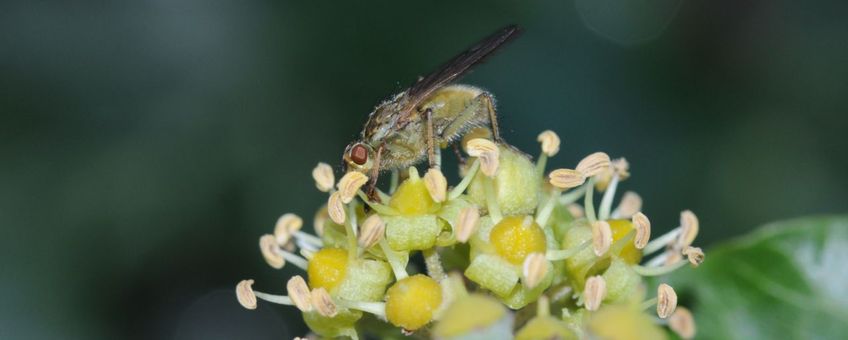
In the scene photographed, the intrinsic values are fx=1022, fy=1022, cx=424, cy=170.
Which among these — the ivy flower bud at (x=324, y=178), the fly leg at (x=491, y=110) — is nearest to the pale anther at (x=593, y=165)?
the fly leg at (x=491, y=110)

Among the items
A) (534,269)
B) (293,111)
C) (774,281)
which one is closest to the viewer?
(534,269)

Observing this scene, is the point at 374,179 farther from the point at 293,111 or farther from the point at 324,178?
the point at 293,111

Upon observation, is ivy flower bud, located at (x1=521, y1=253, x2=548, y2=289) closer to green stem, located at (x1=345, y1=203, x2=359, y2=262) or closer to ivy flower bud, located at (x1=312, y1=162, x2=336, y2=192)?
green stem, located at (x1=345, y1=203, x2=359, y2=262)

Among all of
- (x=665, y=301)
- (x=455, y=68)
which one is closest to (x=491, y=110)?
(x=455, y=68)

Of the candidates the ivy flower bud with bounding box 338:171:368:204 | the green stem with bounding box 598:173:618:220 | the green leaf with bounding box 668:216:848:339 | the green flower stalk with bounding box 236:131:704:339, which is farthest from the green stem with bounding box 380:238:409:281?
the green leaf with bounding box 668:216:848:339

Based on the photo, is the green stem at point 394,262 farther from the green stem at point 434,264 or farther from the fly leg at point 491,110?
the fly leg at point 491,110
